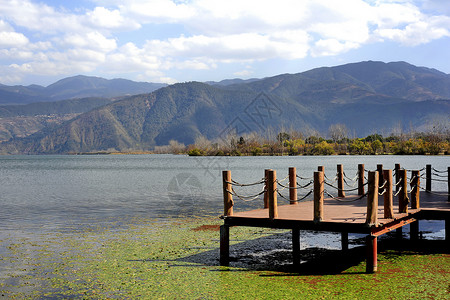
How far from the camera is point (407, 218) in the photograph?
47.5 feet

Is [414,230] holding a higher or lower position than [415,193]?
lower

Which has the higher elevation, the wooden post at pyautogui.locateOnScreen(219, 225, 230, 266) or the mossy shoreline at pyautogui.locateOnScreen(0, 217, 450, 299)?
the wooden post at pyautogui.locateOnScreen(219, 225, 230, 266)

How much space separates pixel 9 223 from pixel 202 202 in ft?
40.2

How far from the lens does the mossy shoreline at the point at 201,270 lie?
35.3 ft

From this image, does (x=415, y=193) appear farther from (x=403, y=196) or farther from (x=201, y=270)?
(x=201, y=270)

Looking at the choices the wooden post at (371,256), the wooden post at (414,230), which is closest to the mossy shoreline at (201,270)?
the wooden post at (371,256)

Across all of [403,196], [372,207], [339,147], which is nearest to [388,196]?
[403,196]

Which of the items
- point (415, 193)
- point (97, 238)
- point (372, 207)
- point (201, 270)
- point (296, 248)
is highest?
point (372, 207)

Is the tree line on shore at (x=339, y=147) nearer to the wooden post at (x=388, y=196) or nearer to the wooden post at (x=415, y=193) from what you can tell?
the wooden post at (x=415, y=193)

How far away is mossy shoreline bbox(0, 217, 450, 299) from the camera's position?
1077 centimetres

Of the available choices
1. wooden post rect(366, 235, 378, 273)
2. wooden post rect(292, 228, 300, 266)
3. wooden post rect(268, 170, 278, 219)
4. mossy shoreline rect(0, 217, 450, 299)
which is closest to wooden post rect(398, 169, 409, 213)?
mossy shoreline rect(0, 217, 450, 299)

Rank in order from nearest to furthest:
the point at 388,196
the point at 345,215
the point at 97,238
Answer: the point at 388,196, the point at 345,215, the point at 97,238

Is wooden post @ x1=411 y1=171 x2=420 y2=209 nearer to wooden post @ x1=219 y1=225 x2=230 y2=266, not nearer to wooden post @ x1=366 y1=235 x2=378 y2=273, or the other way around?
wooden post @ x1=366 y1=235 x2=378 y2=273

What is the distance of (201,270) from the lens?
1277 cm
